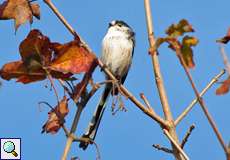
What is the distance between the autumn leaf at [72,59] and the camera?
5.20 ft

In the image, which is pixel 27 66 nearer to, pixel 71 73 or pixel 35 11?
pixel 71 73

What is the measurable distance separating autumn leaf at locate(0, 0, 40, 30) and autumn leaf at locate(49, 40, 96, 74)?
0.42m

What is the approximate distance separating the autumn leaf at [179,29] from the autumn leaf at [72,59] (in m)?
0.34

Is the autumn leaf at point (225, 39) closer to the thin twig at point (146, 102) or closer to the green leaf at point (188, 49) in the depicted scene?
the green leaf at point (188, 49)

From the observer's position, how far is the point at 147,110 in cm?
170

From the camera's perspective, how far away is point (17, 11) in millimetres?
1995

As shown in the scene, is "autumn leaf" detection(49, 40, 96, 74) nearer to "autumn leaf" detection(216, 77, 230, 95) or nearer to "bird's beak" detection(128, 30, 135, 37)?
"autumn leaf" detection(216, 77, 230, 95)

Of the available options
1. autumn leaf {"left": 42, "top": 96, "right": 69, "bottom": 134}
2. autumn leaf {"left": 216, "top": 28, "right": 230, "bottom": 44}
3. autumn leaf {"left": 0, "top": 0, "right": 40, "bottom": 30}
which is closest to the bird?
autumn leaf {"left": 0, "top": 0, "right": 40, "bottom": 30}

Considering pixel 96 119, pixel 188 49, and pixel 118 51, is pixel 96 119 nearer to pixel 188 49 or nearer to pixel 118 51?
pixel 188 49

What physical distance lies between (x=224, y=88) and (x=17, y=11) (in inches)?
40.0

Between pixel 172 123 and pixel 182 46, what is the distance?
403mm

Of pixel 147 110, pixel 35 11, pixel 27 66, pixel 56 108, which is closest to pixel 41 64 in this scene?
pixel 27 66

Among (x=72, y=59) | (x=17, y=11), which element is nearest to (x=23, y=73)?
(x=72, y=59)

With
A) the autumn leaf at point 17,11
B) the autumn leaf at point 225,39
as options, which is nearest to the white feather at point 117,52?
the autumn leaf at point 17,11
